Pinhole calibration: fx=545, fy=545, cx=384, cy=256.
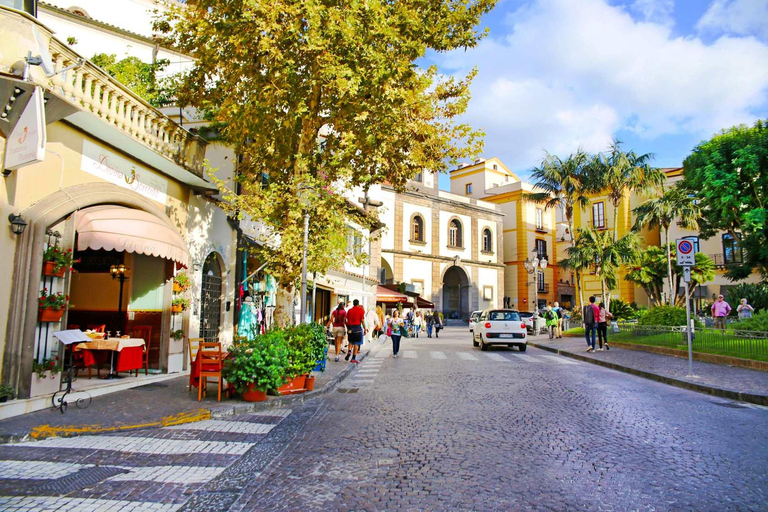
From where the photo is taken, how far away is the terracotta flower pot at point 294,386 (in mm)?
9893

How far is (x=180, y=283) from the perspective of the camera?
12.5 m

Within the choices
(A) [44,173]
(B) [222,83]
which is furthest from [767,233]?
(A) [44,173]

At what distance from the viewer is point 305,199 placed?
12031mm

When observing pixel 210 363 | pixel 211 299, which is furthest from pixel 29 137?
pixel 211 299

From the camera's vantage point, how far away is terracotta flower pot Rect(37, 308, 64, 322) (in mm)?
8273

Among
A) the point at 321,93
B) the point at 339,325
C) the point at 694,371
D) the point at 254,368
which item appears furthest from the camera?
the point at 339,325

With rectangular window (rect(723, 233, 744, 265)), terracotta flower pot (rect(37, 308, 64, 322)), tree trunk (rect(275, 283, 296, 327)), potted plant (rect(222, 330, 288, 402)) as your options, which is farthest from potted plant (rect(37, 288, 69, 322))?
rectangular window (rect(723, 233, 744, 265))

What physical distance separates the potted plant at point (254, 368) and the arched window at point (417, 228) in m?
39.1

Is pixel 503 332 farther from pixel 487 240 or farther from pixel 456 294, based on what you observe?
pixel 487 240

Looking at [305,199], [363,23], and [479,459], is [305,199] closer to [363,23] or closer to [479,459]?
[363,23]

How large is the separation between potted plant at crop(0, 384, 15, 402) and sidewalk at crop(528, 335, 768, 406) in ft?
38.7

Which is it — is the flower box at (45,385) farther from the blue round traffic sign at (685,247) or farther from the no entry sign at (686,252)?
the blue round traffic sign at (685,247)

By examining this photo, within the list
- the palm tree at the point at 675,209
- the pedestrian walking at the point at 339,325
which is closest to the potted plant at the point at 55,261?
the pedestrian walking at the point at 339,325

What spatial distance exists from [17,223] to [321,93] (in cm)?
663
